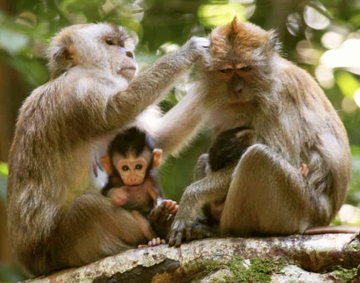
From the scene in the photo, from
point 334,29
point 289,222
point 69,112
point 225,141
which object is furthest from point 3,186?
point 334,29

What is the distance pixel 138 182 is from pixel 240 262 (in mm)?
1531

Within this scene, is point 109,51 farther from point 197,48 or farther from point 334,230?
point 334,230

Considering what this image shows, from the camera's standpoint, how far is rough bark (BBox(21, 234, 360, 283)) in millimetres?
5746

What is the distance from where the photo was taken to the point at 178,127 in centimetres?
788

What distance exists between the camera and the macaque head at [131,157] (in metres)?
6.80

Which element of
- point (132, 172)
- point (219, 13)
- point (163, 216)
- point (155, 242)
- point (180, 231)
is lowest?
point (155, 242)

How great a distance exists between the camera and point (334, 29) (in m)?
10.3

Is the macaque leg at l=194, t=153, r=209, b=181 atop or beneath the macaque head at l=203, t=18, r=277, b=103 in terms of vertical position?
beneath

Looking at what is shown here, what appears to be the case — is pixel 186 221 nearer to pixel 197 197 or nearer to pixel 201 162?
pixel 197 197

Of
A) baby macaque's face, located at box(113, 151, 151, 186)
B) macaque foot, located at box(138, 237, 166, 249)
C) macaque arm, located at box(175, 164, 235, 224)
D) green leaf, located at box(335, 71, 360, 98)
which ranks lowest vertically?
macaque foot, located at box(138, 237, 166, 249)

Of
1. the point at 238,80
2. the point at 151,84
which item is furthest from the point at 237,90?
the point at 151,84

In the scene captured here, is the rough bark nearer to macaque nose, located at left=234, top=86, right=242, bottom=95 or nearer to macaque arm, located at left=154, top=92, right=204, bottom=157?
macaque nose, located at left=234, top=86, right=242, bottom=95

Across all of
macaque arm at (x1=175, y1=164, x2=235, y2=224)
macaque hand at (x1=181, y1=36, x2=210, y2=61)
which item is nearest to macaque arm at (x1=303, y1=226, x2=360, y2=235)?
macaque arm at (x1=175, y1=164, x2=235, y2=224)

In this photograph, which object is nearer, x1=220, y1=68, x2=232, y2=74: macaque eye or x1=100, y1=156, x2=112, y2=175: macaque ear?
x1=220, y1=68, x2=232, y2=74: macaque eye
